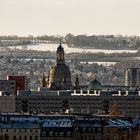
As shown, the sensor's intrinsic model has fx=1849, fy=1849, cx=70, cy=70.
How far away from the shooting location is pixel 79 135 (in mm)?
105562

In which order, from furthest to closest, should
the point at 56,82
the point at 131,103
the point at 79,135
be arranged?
the point at 56,82
the point at 131,103
the point at 79,135

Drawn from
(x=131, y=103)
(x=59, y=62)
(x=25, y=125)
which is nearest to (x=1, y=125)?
(x=25, y=125)

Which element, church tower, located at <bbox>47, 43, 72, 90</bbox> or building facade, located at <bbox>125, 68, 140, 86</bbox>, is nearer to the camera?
church tower, located at <bbox>47, 43, 72, 90</bbox>

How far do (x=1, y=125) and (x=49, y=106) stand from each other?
1435 inches

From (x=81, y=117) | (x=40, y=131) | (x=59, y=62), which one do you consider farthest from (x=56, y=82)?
(x=40, y=131)

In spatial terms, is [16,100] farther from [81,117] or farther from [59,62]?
[81,117]

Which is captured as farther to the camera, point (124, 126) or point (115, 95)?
point (115, 95)

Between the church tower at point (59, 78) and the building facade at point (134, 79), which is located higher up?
the church tower at point (59, 78)

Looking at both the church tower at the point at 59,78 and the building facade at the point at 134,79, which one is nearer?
the church tower at the point at 59,78

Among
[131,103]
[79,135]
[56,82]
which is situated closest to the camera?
[79,135]

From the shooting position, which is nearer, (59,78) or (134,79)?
(59,78)

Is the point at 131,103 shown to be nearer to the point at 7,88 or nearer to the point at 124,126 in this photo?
the point at 7,88

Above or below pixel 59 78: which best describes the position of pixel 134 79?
below

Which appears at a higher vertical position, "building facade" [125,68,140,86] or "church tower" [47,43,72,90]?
"church tower" [47,43,72,90]
